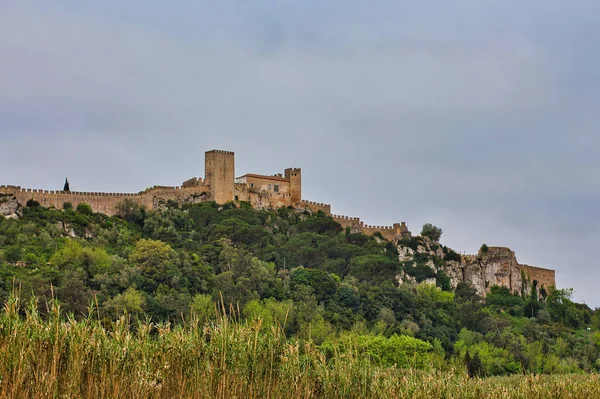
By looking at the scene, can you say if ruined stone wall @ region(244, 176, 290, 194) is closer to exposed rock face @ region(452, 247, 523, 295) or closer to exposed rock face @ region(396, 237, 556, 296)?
exposed rock face @ region(396, 237, 556, 296)

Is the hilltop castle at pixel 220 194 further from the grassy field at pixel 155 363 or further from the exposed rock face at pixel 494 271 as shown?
the grassy field at pixel 155 363

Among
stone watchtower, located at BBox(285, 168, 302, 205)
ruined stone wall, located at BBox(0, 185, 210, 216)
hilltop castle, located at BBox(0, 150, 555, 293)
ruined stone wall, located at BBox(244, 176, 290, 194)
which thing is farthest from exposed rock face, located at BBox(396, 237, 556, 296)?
ruined stone wall, located at BBox(0, 185, 210, 216)

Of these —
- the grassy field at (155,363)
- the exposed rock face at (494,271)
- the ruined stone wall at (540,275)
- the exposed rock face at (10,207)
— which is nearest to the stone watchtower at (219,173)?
the exposed rock face at (10,207)

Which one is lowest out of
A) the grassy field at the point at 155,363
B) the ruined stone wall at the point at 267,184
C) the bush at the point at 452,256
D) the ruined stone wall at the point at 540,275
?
the grassy field at the point at 155,363

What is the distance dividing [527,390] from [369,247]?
177 ft

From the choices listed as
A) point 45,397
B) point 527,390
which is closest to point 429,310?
point 527,390

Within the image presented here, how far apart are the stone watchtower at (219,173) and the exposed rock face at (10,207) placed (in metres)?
16.6

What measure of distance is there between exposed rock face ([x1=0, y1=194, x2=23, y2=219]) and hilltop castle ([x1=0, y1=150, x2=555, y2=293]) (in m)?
4.30

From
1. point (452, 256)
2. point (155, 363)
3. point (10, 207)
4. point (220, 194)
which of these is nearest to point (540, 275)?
point (452, 256)

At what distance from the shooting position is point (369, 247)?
70.7 m

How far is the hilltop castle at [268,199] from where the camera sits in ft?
217

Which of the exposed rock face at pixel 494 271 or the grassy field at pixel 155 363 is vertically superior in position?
the exposed rock face at pixel 494 271

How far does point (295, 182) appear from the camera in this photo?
75.1m

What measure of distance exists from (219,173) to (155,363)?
196 ft
